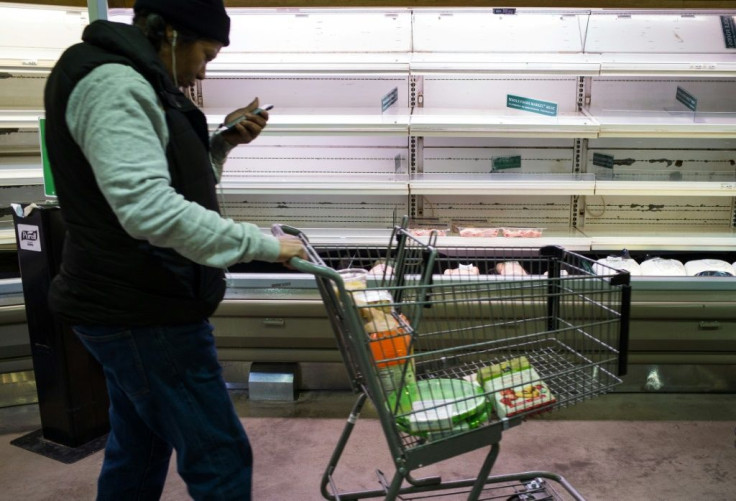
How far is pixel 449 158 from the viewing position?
4012 mm

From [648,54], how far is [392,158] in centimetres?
155

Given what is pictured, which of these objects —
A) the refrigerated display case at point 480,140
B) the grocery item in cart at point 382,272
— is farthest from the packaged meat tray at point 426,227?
the grocery item in cart at point 382,272

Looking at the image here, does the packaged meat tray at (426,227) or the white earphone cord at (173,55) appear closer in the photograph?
the white earphone cord at (173,55)

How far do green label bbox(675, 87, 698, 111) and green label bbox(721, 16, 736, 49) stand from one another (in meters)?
0.34

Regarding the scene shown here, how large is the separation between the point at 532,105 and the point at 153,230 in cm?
272

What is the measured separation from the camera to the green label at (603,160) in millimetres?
3817

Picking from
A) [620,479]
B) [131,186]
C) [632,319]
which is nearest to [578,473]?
[620,479]

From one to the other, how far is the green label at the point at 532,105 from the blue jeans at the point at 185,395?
2518 mm

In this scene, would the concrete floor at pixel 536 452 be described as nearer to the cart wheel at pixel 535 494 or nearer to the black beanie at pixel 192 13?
the cart wheel at pixel 535 494

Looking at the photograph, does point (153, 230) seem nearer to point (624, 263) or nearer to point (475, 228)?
point (475, 228)

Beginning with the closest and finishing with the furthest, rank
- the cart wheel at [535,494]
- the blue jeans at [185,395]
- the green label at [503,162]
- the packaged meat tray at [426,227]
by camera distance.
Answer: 1. the blue jeans at [185,395]
2. the cart wheel at [535,494]
3. the packaged meat tray at [426,227]
4. the green label at [503,162]

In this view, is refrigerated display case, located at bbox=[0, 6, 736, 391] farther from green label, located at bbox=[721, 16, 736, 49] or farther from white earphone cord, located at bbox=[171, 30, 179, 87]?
white earphone cord, located at bbox=[171, 30, 179, 87]

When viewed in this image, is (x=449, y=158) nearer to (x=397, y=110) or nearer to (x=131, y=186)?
(x=397, y=110)

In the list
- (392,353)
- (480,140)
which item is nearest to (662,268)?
(480,140)
